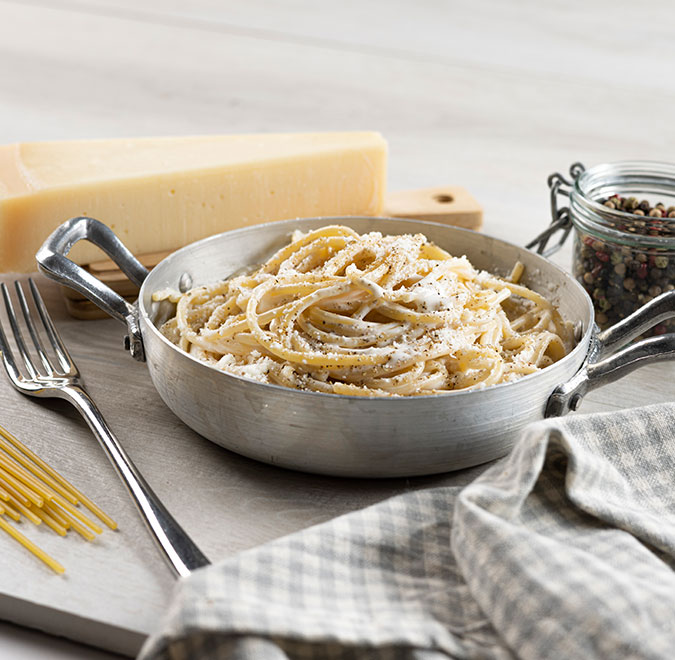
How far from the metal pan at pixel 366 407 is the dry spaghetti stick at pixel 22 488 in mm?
248

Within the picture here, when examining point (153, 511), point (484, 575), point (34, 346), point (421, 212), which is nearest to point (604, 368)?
point (484, 575)

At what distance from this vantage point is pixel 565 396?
1.37 m

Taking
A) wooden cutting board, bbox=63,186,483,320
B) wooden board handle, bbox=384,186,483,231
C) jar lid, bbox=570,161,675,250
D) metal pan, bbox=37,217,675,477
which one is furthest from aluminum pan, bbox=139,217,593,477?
wooden board handle, bbox=384,186,483,231

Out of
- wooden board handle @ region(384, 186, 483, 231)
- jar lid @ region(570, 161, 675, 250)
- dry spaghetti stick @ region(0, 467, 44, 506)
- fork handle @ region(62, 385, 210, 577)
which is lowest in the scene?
dry spaghetti stick @ region(0, 467, 44, 506)

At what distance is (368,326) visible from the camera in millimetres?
1486

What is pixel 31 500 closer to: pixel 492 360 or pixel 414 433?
pixel 414 433

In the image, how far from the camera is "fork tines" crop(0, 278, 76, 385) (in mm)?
1677

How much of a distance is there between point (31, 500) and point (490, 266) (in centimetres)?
100

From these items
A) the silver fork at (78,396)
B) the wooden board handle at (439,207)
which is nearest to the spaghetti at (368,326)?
the silver fork at (78,396)

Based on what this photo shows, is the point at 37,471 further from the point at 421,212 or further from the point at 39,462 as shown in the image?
the point at 421,212

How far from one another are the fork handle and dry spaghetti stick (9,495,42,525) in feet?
0.43

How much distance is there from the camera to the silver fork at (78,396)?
1.21 metres

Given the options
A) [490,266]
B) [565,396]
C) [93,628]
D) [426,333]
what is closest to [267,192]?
[490,266]

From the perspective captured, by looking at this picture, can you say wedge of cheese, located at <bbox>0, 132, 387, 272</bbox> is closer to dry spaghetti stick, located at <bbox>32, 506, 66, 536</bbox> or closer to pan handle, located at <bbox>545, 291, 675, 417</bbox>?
dry spaghetti stick, located at <bbox>32, 506, 66, 536</bbox>
